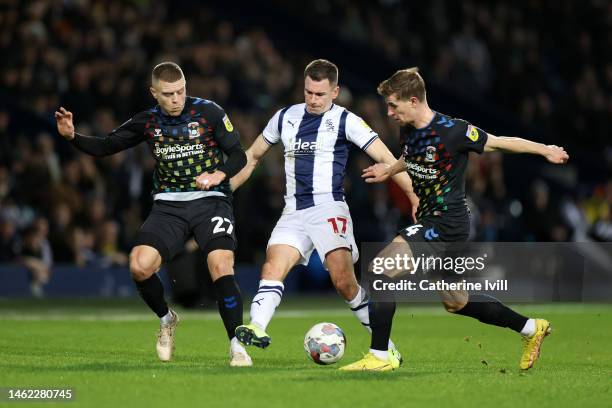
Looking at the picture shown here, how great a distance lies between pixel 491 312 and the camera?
929cm

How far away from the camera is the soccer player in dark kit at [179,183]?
937 cm

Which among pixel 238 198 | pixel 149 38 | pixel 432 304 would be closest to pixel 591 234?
pixel 432 304

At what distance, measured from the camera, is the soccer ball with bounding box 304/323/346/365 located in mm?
9156

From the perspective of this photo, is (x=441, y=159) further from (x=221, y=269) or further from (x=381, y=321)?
(x=221, y=269)

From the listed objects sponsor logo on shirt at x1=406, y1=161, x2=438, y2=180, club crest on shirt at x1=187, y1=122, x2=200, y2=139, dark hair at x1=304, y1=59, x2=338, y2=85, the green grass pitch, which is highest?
dark hair at x1=304, y1=59, x2=338, y2=85

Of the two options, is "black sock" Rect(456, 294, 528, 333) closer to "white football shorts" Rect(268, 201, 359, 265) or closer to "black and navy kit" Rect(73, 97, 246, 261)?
"white football shorts" Rect(268, 201, 359, 265)

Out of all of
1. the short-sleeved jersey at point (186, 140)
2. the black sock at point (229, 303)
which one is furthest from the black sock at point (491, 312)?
the short-sleeved jersey at point (186, 140)

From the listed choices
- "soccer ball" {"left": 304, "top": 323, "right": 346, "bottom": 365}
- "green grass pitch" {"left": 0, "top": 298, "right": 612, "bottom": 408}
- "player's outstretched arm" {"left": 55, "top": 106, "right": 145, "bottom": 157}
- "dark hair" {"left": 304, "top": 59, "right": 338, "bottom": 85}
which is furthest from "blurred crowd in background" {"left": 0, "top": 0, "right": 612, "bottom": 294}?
"soccer ball" {"left": 304, "top": 323, "right": 346, "bottom": 365}

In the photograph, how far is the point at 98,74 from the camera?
18.8 m

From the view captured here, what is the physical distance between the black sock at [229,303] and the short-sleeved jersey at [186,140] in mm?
763

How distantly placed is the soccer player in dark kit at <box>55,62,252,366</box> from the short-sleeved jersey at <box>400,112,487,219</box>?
4.32 ft

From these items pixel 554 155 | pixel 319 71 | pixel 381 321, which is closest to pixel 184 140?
pixel 319 71

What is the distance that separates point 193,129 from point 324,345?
195cm

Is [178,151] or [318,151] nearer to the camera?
[178,151]
